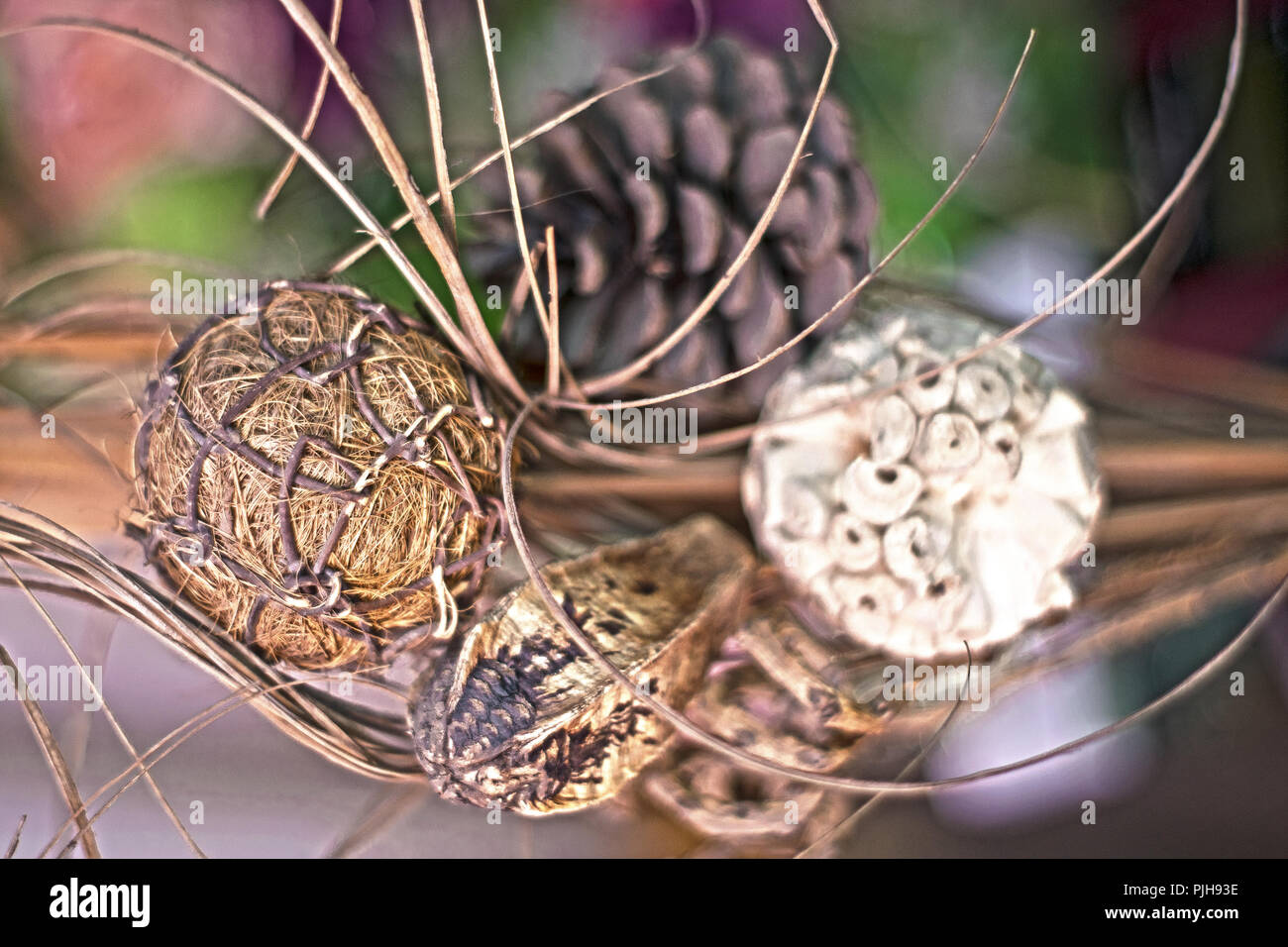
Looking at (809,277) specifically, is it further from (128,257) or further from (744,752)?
(128,257)

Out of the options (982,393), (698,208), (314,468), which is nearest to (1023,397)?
(982,393)

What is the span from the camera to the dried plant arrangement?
31 centimetres

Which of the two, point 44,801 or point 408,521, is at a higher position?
point 408,521

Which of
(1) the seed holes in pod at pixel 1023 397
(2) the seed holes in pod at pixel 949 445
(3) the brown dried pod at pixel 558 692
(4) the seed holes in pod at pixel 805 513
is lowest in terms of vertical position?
(3) the brown dried pod at pixel 558 692

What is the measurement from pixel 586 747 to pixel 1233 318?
37 cm

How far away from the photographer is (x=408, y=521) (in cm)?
31

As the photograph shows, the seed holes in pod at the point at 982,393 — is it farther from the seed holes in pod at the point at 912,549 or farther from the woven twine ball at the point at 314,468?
the woven twine ball at the point at 314,468

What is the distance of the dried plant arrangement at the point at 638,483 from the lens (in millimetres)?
307

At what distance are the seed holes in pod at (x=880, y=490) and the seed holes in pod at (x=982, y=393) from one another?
1.3 inches

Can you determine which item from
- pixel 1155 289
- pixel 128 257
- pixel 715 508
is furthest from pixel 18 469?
pixel 1155 289

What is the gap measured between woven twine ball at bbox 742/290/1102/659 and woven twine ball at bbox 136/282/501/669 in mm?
124

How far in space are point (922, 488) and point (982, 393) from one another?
0.14 ft

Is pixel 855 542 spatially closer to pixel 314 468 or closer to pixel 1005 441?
pixel 1005 441

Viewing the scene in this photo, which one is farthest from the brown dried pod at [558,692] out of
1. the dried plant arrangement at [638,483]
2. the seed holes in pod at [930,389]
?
the seed holes in pod at [930,389]
